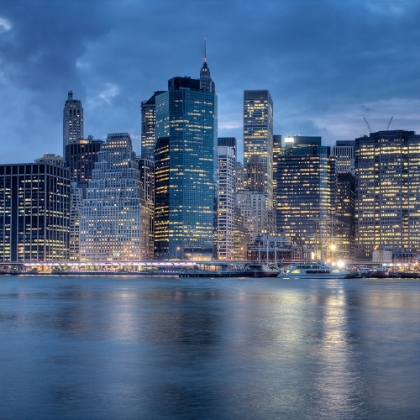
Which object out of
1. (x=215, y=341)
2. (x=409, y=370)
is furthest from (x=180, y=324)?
(x=409, y=370)

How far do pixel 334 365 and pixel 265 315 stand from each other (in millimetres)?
33587

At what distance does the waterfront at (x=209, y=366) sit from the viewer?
106ft

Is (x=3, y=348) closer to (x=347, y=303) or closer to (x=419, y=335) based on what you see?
(x=419, y=335)

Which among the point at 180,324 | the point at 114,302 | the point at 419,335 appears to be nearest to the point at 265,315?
the point at 180,324

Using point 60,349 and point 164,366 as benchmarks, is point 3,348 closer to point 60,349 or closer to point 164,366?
point 60,349

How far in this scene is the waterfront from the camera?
32.3 meters

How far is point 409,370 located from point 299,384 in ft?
26.3

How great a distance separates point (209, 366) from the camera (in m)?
42.9

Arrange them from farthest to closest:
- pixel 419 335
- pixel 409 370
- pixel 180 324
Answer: pixel 180 324 < pixel 419 335 < pixel 409 370

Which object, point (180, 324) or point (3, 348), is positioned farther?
point (180, 324)

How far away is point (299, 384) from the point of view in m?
37.3

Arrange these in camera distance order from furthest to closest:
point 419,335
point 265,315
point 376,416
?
point 265,315, point 419,335, point 376,416

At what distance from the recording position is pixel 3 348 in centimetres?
5038

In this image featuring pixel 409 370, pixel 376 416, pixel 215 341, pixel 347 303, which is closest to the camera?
pixel 376 416
